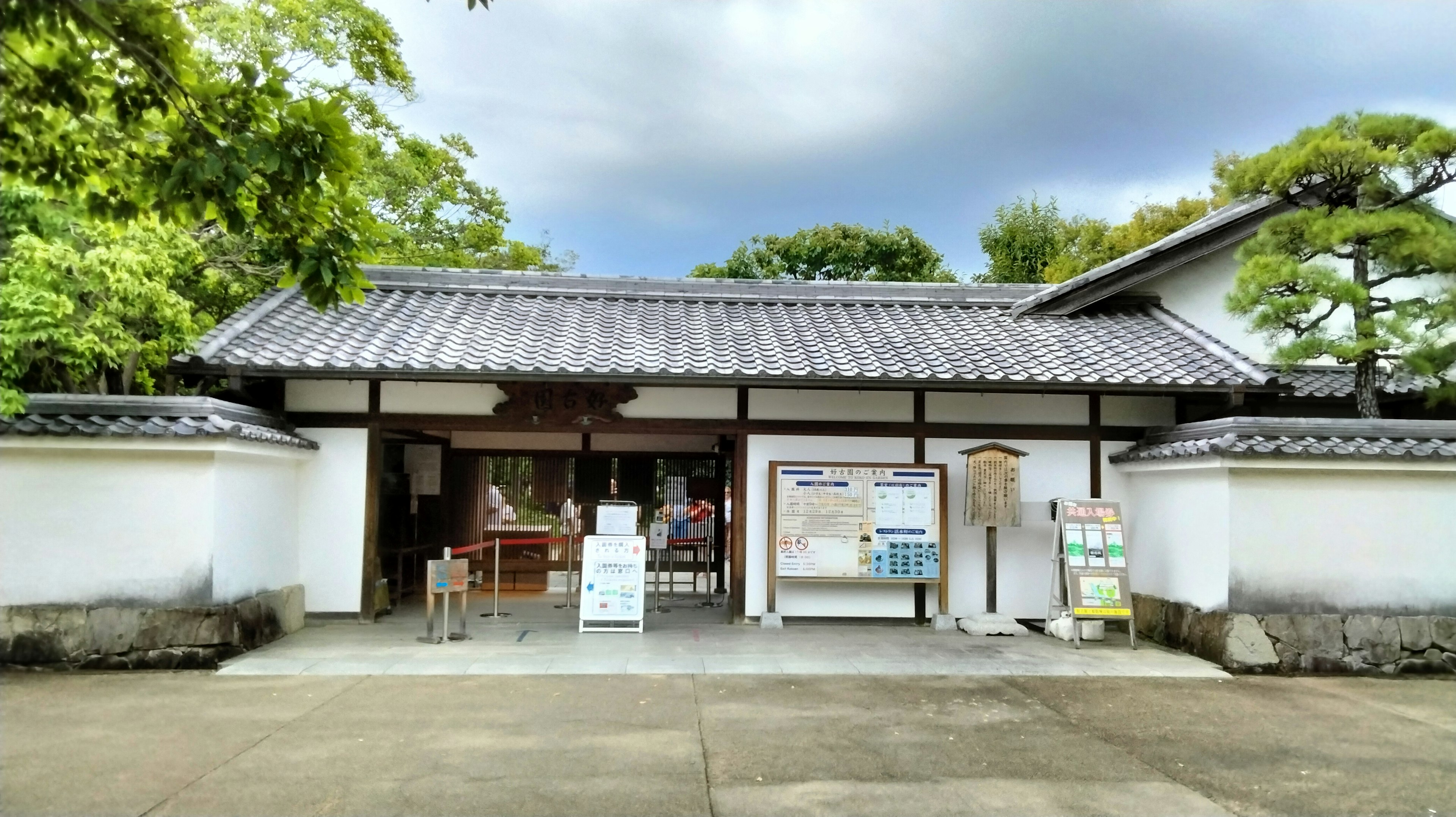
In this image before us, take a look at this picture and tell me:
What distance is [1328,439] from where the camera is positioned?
8.25 metres

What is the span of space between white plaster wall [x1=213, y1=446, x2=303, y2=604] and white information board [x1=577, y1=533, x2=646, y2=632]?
124 inches

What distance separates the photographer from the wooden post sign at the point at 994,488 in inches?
380

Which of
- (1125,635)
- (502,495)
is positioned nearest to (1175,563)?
(1125,635)

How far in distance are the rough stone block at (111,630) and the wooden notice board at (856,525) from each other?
6.04 meters

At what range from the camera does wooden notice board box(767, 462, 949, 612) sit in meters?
9.90

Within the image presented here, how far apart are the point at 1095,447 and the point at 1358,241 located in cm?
328

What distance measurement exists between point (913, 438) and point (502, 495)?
6.93m

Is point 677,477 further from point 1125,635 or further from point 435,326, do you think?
point 1125,635

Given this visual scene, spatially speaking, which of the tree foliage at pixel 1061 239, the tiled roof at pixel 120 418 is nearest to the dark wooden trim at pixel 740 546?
the tiled roof at pixel 120 418

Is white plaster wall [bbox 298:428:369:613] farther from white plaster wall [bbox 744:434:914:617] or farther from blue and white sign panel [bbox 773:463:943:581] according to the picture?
blue and white sign panel [bbox 773:463:943:581]

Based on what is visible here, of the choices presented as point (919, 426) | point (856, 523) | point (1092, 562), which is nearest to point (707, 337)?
point (919, 426)

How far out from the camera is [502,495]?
1403cm

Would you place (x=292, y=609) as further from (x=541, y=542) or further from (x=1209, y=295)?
(x=1209, y=295)

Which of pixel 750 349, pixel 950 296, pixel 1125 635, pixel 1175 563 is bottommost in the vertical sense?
pixel 1125 635
